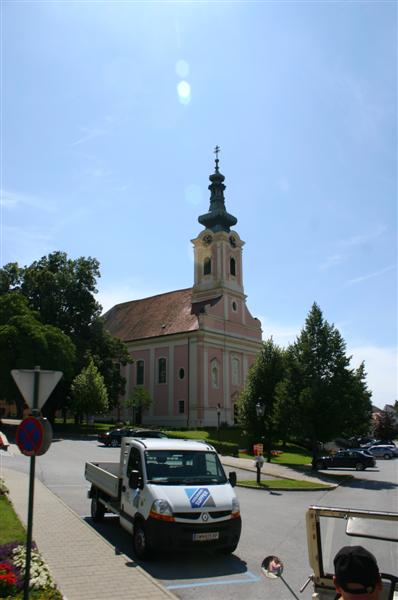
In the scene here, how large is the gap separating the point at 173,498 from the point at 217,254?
2017 inches

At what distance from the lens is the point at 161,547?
8.41 m

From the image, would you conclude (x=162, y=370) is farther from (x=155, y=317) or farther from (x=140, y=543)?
(x=140, y=543)

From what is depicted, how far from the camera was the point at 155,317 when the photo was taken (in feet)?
206

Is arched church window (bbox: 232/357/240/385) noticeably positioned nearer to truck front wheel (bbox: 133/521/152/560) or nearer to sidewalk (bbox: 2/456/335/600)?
sidewalk (bbox: 2/456/335/600)

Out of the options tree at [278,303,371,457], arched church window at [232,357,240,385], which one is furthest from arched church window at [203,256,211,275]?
tree at [278,303,371,457]

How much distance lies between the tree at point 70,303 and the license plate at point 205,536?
37998 mm

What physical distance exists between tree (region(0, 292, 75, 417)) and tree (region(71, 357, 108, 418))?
4.62 feet

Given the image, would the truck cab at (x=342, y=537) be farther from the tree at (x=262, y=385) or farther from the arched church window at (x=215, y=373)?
the arched church window at (x=215, y=373)

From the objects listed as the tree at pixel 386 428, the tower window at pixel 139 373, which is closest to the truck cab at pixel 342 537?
the tower window at pixel 139 373

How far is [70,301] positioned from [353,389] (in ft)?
91.9

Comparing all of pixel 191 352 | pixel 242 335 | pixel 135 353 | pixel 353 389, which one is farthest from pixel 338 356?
pixel 135 353

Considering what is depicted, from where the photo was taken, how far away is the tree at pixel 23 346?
37.0 m

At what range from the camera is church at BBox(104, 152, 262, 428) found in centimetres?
5400

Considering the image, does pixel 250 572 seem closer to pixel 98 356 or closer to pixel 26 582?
pixel 26 582
